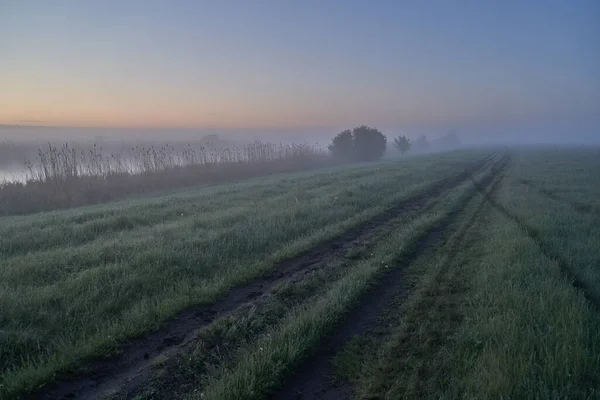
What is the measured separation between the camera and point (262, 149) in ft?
157

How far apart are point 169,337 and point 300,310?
209 centimetres

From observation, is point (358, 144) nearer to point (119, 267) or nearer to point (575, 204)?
point (575, 204)

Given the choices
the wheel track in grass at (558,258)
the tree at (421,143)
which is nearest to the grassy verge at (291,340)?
the wheel track in grass at (558,258)

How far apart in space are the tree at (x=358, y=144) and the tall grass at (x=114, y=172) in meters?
18.8

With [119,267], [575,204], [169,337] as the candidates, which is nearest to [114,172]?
[119,267]

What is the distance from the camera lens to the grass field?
171 inches

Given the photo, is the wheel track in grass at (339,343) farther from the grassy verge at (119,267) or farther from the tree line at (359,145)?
the tree line at (359,145)

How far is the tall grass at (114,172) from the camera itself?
2280cm

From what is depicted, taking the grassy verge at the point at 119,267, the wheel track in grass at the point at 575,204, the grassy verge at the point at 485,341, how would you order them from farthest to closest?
the wheel track in grass at the point at 575,204, the grassy verge at the point at 119,267, the grassy verge at the point at 485,341

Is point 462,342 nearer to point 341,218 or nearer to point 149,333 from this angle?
point 149,333

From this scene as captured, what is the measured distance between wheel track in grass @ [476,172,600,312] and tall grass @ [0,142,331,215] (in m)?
24.7

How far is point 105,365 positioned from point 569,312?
661 cm

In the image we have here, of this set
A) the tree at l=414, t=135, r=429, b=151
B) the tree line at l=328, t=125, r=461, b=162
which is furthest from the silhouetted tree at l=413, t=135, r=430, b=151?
the tree line at l=328, t=125, r=461, b=162

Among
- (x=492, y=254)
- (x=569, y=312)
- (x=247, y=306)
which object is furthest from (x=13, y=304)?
(x=492, y=254)
